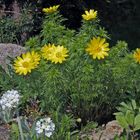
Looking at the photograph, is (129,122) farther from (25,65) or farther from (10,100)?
(10,100)

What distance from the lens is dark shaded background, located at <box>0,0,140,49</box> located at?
6719 millimetres

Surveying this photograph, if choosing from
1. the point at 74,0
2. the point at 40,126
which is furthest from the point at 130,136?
the point at 74,0

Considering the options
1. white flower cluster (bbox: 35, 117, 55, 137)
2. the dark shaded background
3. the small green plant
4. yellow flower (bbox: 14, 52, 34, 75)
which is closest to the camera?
white flower cluster (bbox: 35, 117, 55, 137)

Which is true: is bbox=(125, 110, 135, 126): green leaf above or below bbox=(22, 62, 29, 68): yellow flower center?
below

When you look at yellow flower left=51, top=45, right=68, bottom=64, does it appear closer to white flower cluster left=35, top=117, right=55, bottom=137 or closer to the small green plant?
the small green plant

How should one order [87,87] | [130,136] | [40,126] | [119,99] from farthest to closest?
[119,99]
[87,87]
[130,136]
[40,126]

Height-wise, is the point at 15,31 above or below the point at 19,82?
above

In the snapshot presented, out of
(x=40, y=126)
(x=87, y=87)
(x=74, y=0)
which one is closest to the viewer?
(x=40, y=126)

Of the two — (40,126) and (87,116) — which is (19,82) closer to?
(87,116)

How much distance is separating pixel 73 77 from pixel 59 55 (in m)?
0.35

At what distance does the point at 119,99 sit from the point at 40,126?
1.43 meters

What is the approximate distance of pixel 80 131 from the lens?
4.32 m

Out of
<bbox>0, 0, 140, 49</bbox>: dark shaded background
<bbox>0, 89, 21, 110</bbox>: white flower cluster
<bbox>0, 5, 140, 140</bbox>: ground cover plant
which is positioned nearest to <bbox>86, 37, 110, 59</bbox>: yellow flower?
<bbox>0, 5, 140, 140</bbox>: ground cover plant

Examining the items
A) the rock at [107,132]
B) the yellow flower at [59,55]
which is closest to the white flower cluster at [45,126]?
the yellow flower at [59,55]
